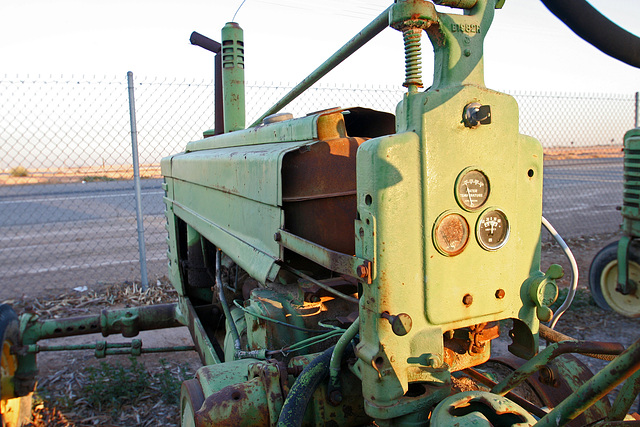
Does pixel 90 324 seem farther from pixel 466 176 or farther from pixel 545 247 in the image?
pixel 545 247

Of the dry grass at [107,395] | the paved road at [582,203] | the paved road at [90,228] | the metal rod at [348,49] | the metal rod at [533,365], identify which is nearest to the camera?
the metal rod at [533,365]

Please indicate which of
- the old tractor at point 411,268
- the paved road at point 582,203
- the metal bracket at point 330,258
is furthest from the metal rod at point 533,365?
the paved road at point 582,203

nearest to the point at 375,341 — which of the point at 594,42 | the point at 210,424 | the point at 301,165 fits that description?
the point at 210,424

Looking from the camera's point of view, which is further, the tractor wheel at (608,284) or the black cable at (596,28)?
the tractor wheel at (608,284)

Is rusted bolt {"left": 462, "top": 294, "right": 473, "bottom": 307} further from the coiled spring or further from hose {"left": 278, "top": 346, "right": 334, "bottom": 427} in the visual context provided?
the coiled spring

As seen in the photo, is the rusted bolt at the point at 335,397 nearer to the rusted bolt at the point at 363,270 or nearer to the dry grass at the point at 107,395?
the rusted bolt at the point at 363,270

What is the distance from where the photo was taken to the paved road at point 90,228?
659cm

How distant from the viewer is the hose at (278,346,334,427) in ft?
4.94

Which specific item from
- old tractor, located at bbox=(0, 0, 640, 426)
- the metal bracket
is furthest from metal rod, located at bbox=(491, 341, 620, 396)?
the metal bracket

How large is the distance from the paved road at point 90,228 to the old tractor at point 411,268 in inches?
197

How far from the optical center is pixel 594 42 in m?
1.76

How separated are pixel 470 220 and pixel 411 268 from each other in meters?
0.23

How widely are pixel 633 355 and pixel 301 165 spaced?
1.19m

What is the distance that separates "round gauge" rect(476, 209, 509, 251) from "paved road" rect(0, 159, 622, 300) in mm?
5784
